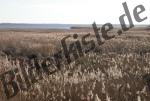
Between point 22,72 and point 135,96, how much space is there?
2376 millimetres

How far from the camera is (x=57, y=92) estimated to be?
7.61m

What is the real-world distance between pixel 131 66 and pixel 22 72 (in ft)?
14.7

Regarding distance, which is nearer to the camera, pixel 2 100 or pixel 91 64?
pixel 2 100

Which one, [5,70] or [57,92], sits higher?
[5,70]

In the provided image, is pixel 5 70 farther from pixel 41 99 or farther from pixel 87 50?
pixel 87 50

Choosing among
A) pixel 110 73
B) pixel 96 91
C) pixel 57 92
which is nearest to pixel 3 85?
pixel 57 92

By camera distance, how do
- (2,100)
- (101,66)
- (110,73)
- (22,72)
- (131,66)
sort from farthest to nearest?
(101,66)
(131,66)
(110,73)
(22,72)
(2,100)

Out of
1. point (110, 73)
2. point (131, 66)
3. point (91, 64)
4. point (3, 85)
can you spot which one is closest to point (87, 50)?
point (91, 64)

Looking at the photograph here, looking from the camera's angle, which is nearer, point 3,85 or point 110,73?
point 3,85

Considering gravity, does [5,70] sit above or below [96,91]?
above

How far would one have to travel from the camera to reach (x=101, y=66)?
12.5 m

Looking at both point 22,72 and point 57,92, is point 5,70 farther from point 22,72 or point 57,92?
point 57,92

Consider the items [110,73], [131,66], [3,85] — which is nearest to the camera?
A: [3,85]

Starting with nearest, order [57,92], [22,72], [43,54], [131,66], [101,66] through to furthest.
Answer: [57,92]
[22,72]
[131,66]
[101,66]
[43,54]
